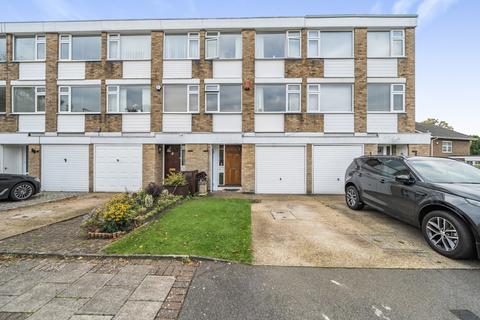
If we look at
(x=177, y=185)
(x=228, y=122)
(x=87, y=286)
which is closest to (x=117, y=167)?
(x=177, y=185)

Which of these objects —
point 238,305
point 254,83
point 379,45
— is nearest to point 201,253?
point 238,305

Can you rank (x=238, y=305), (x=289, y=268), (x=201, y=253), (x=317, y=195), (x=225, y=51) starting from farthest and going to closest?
1. (x=225, y=51)
2. (x=317, y=195)
3. (x=201, y=253)
4. (x=289, y=268)
5. (x=238, y=305)

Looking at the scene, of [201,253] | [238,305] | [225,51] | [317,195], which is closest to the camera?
[238,305]

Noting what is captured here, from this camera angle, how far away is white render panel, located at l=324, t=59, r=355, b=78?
11586 mm

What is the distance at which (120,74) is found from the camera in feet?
39.0

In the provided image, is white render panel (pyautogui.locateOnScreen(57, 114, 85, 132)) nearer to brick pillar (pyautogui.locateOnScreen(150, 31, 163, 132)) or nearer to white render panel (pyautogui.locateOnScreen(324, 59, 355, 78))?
brick pillar (pyautogui.locateOnScreen(150, 31, 163, 132))

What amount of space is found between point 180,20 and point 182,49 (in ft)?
4.54

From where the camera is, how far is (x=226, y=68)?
462 inches

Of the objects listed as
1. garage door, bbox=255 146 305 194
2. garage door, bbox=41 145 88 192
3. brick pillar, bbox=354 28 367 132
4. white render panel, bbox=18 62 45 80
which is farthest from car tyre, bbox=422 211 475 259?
white render panel, bbox=18 62 45 80

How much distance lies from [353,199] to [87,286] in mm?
7435

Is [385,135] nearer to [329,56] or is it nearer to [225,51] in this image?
[329,56]

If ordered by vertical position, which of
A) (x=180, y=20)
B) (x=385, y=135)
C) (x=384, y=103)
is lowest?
(x=385, y=135)

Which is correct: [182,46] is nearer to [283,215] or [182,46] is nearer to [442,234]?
[283,215]

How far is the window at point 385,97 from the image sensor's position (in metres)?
11.5
